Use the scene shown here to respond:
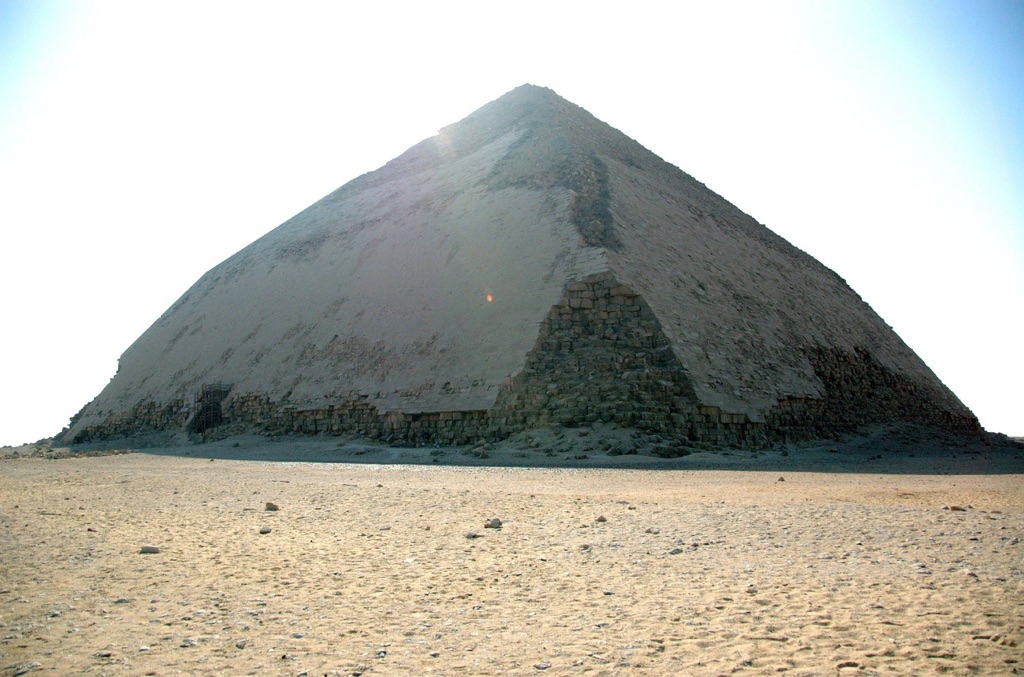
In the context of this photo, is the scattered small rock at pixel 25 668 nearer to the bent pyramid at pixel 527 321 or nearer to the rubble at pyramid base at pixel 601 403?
the rubble at pyramid base at pixel 601 403

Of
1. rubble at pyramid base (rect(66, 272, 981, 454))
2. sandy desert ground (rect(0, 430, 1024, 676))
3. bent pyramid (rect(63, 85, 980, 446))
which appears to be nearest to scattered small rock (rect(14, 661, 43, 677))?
sandy desert ground (rect(0, 430, 1024, 676))

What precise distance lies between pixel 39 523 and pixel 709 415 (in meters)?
9.76

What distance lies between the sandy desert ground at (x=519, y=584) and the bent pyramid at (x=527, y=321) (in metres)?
6.71

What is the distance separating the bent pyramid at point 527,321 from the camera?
12.5 m

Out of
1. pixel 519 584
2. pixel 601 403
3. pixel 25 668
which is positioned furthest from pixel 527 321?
pixel 25 668

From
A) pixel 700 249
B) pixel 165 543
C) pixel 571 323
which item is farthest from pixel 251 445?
pixel 165 543

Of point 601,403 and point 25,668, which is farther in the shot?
point 601,403

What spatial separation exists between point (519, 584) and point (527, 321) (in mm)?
10129

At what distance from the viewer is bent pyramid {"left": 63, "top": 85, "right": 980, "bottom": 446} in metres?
12.5

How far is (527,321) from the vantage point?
13.1 m

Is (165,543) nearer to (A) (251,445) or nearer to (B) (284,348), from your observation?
(A) (251,445)

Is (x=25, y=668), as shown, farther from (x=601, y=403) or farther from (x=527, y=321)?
(x=527, y=321)

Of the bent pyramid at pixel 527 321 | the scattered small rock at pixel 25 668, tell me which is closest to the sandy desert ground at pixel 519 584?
the scattered small rock at pixel 25 668

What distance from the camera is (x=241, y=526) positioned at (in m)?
4.42
